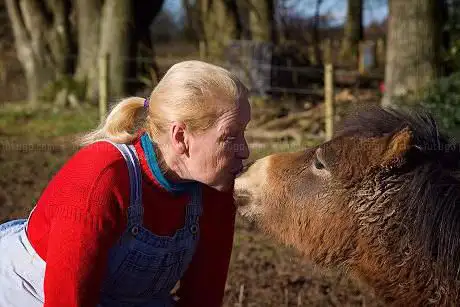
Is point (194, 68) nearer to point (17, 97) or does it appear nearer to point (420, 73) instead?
point (420, 73)

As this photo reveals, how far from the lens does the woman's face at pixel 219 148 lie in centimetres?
299

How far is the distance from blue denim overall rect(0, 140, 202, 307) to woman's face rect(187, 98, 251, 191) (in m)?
0.16

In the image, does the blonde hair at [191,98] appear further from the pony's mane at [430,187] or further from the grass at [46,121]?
the grass at [46,121]

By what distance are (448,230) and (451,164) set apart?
0.30 metres

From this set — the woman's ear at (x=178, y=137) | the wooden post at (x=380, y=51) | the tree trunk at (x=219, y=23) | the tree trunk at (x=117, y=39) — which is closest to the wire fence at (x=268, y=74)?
the tree trunk at (x=117, y=39)

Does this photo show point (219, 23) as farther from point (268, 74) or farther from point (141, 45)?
point (268, 74)

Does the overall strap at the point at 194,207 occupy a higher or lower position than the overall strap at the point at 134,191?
lower

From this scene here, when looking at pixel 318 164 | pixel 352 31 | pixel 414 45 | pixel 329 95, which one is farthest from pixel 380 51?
pixel 318 164

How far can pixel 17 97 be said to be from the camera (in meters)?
23.5

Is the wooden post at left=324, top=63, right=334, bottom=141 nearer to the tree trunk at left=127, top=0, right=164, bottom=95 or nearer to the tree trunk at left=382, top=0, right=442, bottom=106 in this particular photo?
the tree trunk at left=382, top=0, right=442, bottom=106

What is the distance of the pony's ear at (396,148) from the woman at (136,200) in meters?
0.59

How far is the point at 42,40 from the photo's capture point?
19.3m

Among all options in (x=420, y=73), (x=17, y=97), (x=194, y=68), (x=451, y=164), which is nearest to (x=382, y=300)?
(x=451, y=164)

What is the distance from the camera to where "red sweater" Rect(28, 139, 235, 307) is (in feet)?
9.26
